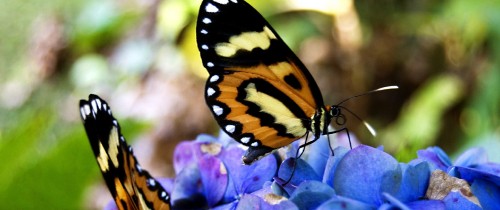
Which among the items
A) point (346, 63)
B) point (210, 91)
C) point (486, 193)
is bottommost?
point (486, 193)

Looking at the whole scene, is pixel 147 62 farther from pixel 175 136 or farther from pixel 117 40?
pixel 175 136

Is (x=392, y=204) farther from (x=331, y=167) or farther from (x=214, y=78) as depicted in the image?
(x=214, y=78)

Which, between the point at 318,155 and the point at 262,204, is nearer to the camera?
the point at 262,204

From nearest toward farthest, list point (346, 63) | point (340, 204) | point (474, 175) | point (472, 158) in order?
point (340, 204)
point (474, 175)
point (472, 158)
point (346, 63)

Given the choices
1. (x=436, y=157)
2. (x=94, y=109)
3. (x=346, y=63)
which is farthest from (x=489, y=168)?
(x=346, y=63)

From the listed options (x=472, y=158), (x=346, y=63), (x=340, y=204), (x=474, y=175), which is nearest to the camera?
(x=340, y=204)

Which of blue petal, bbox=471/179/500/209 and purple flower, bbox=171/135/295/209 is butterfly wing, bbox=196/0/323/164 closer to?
purple flower, bbox=171/135/295/209
